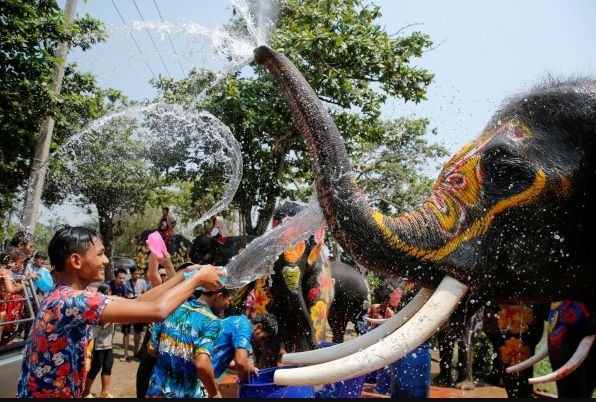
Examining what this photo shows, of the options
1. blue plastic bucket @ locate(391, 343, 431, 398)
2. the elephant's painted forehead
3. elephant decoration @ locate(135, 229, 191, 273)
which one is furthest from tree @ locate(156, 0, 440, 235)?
the elephant's painted forehead

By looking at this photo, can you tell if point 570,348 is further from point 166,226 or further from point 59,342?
point 166,226

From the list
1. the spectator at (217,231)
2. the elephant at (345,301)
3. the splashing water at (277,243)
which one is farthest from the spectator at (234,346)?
the elephant at (345,301)

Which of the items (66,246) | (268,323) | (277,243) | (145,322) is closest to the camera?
(145,322)

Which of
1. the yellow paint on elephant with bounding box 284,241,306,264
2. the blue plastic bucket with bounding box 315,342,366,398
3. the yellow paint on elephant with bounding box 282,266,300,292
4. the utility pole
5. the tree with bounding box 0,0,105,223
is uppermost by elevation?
the tree with bounding box 0,0,105,223

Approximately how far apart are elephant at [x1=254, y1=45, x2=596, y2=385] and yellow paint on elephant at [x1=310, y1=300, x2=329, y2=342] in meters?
3.85

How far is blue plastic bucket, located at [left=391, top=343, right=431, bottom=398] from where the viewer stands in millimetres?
5457

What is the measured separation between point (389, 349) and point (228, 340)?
1.52 meters

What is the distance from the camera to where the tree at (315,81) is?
389 inches

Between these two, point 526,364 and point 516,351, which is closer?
point 526,364

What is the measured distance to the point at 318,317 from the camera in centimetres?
657

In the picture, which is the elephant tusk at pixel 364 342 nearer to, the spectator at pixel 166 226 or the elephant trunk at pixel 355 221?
the elephant trunk at pixel 355 221

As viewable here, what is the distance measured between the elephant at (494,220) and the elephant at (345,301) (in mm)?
6696

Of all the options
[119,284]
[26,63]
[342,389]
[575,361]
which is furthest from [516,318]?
[26,63]

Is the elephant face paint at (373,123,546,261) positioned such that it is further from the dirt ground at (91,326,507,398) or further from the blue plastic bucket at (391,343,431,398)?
the dirt ground at (91,326,507,398)
